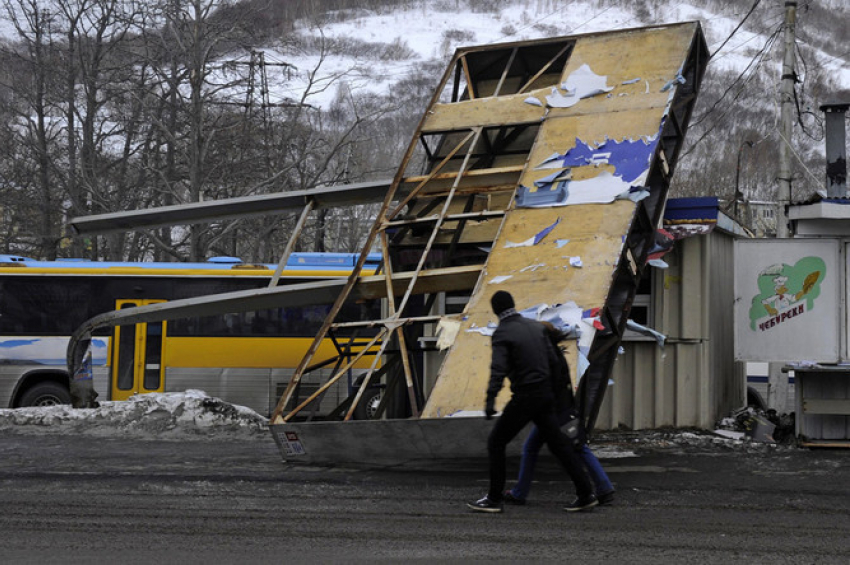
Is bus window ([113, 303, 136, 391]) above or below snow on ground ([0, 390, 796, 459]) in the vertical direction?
above

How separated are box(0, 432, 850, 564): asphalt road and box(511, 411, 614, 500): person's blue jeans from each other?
180 mm

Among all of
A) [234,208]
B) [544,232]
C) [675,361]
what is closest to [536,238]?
[544,232]

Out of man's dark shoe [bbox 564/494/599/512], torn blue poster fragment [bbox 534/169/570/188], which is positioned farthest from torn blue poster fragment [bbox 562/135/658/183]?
man's dark shoe [bbox 564/494/599/512]

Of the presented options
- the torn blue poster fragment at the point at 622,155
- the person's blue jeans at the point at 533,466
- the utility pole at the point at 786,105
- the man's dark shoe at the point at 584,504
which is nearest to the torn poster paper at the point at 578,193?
the torn blue poster fragment at the point at 622,155

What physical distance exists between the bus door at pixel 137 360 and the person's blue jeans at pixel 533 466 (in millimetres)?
11845

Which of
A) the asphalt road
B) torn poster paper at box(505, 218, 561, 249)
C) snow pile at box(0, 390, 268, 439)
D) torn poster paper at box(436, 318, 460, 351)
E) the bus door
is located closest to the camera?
the asphalt road

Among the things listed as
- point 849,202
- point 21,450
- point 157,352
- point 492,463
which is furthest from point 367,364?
point 492,463

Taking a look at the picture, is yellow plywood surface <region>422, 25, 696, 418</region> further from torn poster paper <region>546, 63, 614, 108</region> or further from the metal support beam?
the metal support beam

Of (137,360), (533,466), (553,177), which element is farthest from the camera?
(137,360)

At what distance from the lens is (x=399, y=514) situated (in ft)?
27.2

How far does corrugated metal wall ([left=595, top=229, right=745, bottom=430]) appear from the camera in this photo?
14.2m

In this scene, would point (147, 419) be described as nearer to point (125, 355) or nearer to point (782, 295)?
point (125, 355)

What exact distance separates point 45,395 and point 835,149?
1426 cm

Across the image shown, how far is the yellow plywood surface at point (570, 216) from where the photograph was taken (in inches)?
415
